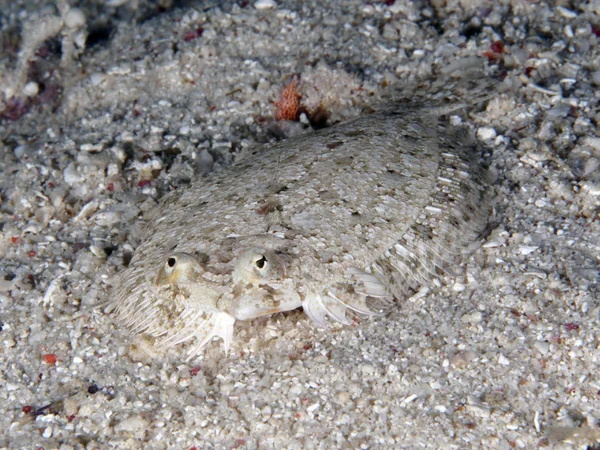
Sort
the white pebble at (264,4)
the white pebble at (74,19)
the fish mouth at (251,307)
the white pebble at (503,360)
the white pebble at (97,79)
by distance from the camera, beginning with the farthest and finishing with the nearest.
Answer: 1. the white pebble at (74,19)
2. the white pebble at (264,4)
3. the white pebble at (97,79)
4. the white pebble at (503,360)
5. the fish mouth at (251,307)

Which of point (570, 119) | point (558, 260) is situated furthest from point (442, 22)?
point (558, 260)

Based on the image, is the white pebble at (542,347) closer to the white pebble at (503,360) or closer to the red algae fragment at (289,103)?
the white pebble at (503,360)

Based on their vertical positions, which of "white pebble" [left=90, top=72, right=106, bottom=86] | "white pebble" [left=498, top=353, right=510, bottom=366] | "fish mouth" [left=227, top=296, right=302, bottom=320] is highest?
"white pebble" [left=90, top=72, right=106, bottom=86]

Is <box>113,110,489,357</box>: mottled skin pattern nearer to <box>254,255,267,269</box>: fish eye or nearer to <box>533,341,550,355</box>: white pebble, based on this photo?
<box>254,255,267,269</box>: fish eye

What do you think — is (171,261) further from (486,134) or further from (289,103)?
(486,134)

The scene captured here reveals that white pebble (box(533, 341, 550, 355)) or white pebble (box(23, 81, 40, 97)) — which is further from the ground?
white pebble (box(23, 81, 40, 97))

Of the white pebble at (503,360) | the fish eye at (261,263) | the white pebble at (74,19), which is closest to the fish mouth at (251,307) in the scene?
the fish eye at (261,263)

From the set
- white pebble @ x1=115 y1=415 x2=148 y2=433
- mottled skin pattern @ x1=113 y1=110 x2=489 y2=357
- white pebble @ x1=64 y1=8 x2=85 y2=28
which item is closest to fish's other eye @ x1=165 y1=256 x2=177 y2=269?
mottled skin pattern @ x1=113 y1=110 x2=489 y2=357

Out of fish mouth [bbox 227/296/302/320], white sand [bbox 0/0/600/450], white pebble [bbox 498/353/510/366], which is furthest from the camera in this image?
white pebble [bbox 498/353/510/366]
